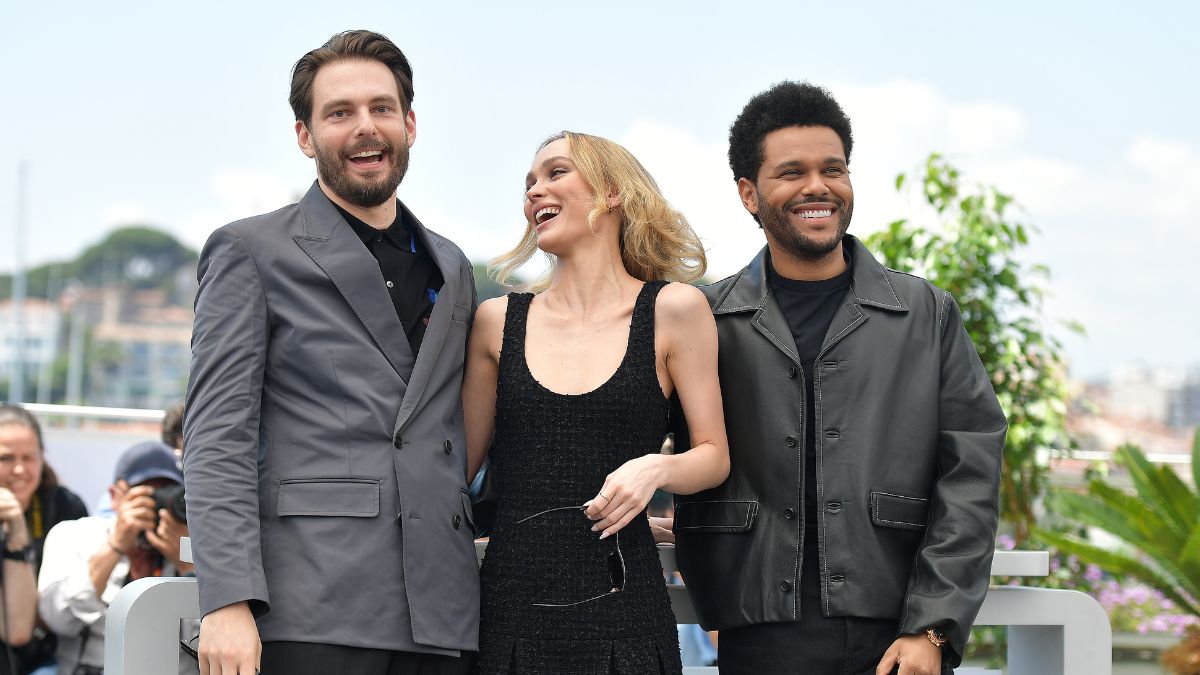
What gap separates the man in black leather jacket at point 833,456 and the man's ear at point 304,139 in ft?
3.06

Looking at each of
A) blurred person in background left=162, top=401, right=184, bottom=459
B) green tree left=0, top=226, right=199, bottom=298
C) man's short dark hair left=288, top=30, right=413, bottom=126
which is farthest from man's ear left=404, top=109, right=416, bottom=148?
green tree left=0, top=226, right=199, bottom=298

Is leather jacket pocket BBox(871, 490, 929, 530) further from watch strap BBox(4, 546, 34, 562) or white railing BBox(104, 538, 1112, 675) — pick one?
watch strap BBox(4, 546, 34, 562)

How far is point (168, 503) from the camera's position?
181 inches

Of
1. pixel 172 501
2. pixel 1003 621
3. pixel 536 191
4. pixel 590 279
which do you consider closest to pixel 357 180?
pixel 536 191

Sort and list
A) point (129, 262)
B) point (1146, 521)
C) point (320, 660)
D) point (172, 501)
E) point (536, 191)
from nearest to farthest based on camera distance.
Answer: point (320, 660)
point (536, 191)
point (172, 501)
point (1146, 521)
point (129, 262)

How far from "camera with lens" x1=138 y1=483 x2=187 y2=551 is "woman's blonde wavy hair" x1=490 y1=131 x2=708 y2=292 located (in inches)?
88.5

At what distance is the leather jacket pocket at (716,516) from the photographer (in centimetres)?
262

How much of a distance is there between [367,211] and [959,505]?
4.40 ft

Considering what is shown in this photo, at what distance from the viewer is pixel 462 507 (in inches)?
97.0

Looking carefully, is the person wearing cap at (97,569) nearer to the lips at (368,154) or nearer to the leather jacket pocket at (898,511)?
the lips at (368,154)

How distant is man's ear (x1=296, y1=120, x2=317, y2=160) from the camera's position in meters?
2.62

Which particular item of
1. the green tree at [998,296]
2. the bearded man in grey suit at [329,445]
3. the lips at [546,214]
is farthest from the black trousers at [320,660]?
the green tree at [998,296]

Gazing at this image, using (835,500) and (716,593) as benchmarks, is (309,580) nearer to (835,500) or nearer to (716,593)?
(716,593)

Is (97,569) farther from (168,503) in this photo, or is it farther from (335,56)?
(335,56)
